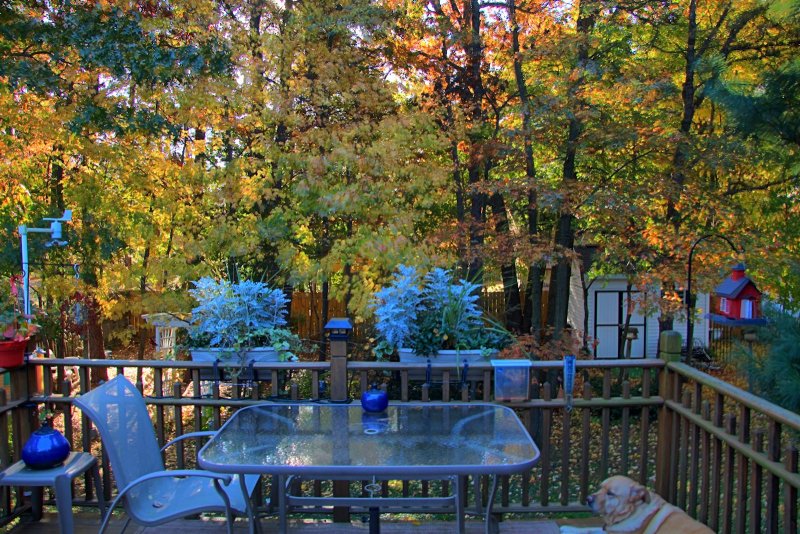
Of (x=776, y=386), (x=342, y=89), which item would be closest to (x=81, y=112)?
(x=342, y=89)

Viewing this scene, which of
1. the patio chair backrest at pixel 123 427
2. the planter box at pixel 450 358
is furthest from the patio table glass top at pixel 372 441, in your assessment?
the patio chair backrest at pixel 123 427

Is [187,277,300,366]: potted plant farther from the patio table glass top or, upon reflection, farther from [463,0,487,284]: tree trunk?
[463,0,487,284]: tree trunk

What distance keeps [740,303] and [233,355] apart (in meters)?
2.43

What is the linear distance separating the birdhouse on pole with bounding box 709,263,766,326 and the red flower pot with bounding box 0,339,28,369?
3343 millimetres

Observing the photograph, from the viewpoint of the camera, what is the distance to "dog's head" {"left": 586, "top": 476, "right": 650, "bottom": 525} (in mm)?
2615

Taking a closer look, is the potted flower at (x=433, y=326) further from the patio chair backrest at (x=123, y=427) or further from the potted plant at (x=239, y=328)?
the patio chair backrest at (x=123, y=427)

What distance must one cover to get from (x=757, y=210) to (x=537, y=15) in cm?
420

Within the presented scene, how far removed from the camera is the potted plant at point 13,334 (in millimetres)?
2926

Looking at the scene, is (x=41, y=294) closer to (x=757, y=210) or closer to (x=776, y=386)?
(x=776, y=386)

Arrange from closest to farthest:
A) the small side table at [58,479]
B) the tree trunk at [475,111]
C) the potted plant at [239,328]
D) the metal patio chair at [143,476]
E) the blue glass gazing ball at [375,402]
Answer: the metal patio chair at [143,476] < the small side table at [58,479] < the blue glass gazing ball at [375,402] < the potted plant at [239,328] < the tree trunk at [475,111]

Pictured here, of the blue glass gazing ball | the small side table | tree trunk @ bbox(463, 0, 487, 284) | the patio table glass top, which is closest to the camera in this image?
the patio table glass top

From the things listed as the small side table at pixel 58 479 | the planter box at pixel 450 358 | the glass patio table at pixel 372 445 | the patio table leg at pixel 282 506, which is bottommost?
the patio table leg at pixel 282 506

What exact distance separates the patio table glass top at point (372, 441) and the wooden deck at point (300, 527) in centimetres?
62

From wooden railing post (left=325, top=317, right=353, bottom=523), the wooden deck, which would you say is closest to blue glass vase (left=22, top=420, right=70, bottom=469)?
the wooden deck
